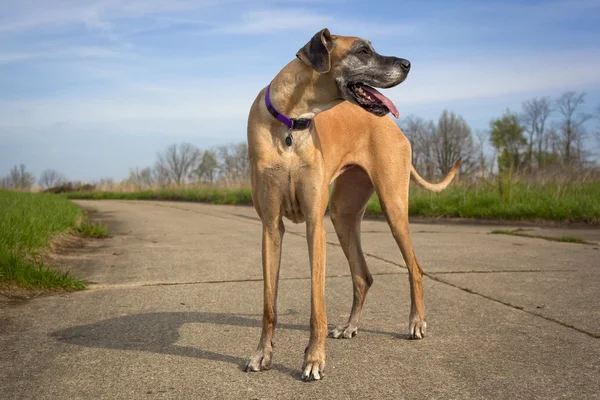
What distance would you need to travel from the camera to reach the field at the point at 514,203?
12227mm

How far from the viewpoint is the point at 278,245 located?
148 inches

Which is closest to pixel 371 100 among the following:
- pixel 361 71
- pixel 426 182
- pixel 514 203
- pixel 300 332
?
pixel 361 71

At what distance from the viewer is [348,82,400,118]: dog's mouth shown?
3756mm

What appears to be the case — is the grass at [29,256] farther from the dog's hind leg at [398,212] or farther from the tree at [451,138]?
the tree at [451,138]

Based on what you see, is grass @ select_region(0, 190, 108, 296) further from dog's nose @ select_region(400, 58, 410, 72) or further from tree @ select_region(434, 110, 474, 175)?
tree @ select_region(434, 110, 474, 175)

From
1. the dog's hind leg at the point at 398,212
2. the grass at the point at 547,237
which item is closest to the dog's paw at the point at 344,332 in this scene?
the dog's hind leg at the point at 398,212

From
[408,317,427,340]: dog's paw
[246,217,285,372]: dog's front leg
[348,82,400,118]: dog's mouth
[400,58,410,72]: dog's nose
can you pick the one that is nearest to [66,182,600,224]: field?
[408,317,427,340]: dog's paw

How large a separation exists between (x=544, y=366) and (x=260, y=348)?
162cm

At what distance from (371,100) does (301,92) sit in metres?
0.43

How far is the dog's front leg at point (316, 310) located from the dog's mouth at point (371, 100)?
0.73 m

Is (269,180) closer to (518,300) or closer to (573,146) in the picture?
(518,300)

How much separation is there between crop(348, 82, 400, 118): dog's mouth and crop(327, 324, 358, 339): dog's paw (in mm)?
1542

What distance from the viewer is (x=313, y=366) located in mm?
3379

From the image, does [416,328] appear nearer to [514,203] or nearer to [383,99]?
[383,99]
